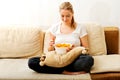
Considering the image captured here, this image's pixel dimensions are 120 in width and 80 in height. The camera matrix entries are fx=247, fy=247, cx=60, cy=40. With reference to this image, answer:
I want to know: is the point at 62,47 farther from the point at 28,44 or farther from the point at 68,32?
the point at 28,44

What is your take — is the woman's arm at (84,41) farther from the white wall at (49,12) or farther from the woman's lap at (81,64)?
the white wall at (49,12)

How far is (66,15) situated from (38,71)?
0.70 m

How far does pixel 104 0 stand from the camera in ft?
10.5

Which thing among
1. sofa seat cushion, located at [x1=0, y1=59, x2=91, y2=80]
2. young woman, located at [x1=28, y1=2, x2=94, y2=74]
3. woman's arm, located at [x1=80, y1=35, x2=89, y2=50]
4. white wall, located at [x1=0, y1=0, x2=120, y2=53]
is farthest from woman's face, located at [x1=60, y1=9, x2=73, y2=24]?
sofa seat cushion, located at [x1=0, y1=59, x2=91, y2=80]

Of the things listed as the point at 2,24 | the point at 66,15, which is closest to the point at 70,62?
the point at 66,15

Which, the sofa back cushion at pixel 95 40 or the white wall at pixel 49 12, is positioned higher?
the white wall at pixel 49 12

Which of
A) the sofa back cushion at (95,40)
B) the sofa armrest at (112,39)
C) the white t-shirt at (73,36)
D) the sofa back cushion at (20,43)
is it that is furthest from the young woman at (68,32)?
the sofa armrest at (112,39)

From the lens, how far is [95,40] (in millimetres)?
2922

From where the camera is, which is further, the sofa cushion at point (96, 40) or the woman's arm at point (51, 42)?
the sofa cushion at point (96, 40)

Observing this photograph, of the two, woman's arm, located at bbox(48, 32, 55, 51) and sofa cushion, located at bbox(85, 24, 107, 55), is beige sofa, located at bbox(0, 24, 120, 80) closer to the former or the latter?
sofa cushion, located at bbox(85, 24, 107, 55)

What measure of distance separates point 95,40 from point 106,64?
467mm

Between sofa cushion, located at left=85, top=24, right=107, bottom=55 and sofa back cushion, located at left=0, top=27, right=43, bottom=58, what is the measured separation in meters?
0.61

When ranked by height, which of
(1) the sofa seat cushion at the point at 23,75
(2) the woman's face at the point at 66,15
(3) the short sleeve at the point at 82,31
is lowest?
(1) the sofa seat cushion at the point at 23,75

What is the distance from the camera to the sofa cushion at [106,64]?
7.86ft
